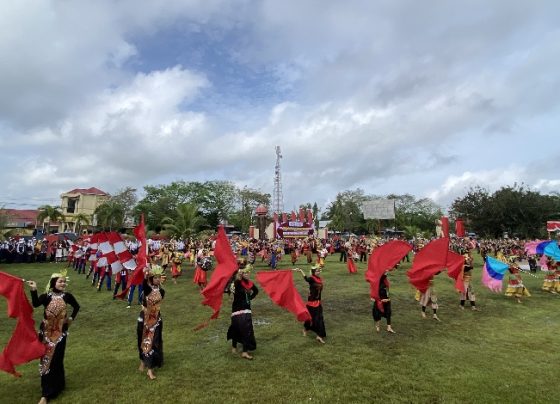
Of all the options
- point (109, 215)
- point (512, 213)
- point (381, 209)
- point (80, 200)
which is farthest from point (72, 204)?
point (512, 213)

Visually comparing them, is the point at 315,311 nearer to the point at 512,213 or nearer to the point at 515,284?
the point at 515,284

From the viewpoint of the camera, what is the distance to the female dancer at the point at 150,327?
7.14m

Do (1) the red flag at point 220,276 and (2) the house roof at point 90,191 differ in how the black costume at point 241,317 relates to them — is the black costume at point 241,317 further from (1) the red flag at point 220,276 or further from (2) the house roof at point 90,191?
(2) the house roof at point 90,191

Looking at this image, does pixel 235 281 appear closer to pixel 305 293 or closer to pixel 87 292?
pixel 305 293

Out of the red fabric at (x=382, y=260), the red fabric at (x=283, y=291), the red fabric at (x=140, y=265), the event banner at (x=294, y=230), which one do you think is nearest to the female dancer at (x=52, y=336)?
the red fabric at (x=140, y=265)

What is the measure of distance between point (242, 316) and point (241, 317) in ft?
0.09

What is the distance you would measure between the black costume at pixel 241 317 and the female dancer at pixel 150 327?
5.03 feet

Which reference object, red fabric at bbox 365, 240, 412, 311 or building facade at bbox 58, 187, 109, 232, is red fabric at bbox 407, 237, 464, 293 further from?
building facade at bbox 58, 187, 109, 232

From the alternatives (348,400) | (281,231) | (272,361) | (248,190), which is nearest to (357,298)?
(272,361)

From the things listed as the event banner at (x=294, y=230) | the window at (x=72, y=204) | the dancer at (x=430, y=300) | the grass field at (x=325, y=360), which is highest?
the window at (x=72, y=204)

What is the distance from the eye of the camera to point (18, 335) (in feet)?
20.2

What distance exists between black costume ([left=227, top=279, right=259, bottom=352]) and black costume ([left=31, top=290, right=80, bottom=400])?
3.17 m

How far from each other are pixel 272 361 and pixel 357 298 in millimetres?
7151

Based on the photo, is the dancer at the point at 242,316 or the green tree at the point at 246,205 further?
the green tree at the point at 246,205
